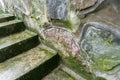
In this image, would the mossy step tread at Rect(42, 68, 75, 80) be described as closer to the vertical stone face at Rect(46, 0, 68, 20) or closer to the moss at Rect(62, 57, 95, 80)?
the moss at Rect(62, 57, 95, 80)

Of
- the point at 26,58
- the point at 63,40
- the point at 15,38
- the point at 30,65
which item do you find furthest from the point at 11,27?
the point at 63,40

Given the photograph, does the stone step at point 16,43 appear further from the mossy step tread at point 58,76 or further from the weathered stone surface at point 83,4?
the weathered stone surface at point 83,4

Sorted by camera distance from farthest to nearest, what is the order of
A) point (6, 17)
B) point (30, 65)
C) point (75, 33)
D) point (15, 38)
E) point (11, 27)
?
point (6, 17), point (11, 27), point (15, 38), point (30, 65), point (75, 33)

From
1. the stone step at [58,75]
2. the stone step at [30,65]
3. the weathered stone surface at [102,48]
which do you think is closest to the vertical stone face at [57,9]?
the weathered stone surface at [102,48]

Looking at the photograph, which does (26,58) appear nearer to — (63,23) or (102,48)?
(63,23)

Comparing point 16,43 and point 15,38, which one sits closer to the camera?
point 16,43

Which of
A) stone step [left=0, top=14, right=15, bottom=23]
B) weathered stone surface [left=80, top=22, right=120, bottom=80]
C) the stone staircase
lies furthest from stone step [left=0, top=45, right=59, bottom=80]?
stone step [left=0, top=14, right=15, bottom=23]
